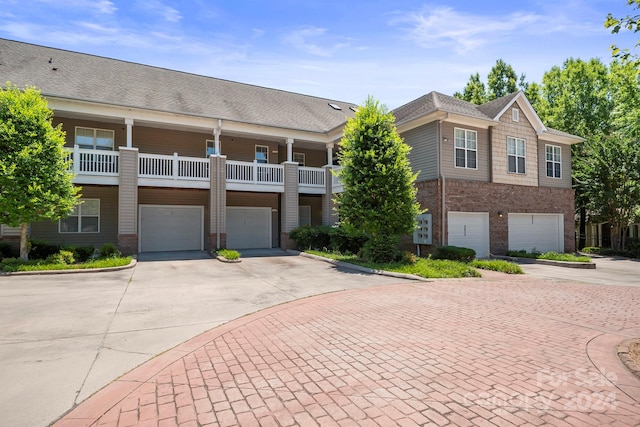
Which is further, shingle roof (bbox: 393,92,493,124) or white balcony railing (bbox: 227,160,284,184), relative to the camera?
white balcony railing (bbox: 227,160,284,184)

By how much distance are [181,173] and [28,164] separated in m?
6.00

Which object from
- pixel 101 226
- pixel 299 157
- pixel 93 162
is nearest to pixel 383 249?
pixel 299 157

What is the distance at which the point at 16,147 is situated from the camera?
1188cm

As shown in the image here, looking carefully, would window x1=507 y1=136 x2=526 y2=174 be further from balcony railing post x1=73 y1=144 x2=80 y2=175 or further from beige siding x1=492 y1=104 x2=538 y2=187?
balcony railing post x1=73 y1=144 x2=80 y2=175

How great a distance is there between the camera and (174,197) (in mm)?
19250

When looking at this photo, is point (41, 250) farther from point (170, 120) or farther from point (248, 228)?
point (248, 228)

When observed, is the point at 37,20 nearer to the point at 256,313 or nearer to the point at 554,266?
the point at 256,313

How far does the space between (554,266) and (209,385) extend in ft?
53.9

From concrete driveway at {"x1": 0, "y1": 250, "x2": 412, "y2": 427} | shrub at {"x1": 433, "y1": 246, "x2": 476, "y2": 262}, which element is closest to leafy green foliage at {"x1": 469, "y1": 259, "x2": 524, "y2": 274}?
shrub at {"x1": 433, "y1": 246, "x2": 476, "y2": 262}

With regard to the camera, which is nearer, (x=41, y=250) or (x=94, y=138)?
(x=41, y=250)

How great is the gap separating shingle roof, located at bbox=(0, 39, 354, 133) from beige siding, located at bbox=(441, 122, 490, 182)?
22.7ft

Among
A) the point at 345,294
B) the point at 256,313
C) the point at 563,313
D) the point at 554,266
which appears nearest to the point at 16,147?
the point at 256,313

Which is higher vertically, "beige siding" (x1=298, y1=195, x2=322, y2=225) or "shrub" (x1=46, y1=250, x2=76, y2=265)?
"beige siding" (x1=298, y1=195, x2=322, y2=225)

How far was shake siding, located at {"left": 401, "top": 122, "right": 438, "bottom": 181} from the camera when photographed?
1638 centimetres
